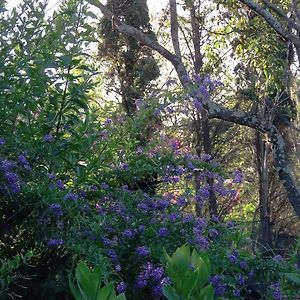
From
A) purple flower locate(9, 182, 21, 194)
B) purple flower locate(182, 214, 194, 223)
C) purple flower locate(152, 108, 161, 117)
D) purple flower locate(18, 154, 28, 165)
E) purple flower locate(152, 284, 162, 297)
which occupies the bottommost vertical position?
purple flower locate(152, 284, 162, 297)

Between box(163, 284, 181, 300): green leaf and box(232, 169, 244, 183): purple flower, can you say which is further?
box(232, 169, 244, 183): purple flower

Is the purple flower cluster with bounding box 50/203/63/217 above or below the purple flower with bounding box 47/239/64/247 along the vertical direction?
above

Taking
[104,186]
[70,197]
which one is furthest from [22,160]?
[104,186]

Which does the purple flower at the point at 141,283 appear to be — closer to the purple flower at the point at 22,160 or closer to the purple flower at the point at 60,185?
the purple flower at the point at 60,185

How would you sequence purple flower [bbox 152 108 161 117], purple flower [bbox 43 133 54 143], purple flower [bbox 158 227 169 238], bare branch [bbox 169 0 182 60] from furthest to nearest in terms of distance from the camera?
bare branch [bbox 169 0 182 60] < purple flower [bbox 152 108 161 117] < purple flower [bbox 158 227 169 238] < purple flower [bbox 43 133 54 143]

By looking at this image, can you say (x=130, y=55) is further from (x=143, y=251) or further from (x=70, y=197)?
(x=70, y=197)

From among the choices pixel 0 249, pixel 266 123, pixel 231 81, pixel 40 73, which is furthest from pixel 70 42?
pixel 231 81

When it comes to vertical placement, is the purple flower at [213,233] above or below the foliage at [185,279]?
above

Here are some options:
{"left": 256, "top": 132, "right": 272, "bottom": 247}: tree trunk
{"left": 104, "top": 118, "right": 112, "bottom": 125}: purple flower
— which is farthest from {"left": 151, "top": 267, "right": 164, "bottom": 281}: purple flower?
{"left": 256, "top": 132, "right": 272, "bottom": 247}: tree trunk

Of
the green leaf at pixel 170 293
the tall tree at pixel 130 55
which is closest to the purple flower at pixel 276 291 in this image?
the green leaf at pixel 170 293

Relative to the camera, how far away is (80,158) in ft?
9.93

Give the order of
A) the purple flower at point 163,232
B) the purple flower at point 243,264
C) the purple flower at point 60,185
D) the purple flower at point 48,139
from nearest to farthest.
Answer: the purple flower at point 60,185 < the purple flower at point 48,139 < the purple flower at point 163,232 < the purple flower at point 243,264

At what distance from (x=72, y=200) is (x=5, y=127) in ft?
1.71

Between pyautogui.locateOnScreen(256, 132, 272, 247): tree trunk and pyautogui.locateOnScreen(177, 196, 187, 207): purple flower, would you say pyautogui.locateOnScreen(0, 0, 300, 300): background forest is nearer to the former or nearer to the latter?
pyautogui.locateOnScreen(177, 196, 187, 207): purple flower
